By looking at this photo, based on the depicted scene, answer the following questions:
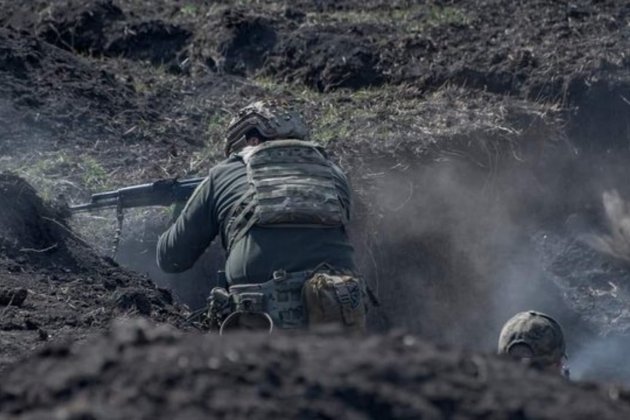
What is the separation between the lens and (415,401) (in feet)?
10.9

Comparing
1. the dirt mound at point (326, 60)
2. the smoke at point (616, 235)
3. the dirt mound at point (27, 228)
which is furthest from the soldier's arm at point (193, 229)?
the smoke at point (616, 235)

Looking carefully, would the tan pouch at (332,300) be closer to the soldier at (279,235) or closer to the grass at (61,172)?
the soldier at (279,235)

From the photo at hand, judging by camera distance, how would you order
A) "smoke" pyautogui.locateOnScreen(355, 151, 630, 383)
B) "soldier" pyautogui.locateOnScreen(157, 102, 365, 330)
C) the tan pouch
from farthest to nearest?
"smoke" pyautogui.locateOnScreen(355, 151, 630, 383) < "soldier" pyautogui.locateOnScreen(157, 102, 365, 330) < the tan pouch

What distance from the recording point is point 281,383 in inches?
132

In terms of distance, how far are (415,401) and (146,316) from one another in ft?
14.7

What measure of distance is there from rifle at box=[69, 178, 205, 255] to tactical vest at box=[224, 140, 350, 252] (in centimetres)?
80

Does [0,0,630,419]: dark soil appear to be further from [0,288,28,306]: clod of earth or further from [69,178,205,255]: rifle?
[69,178,205,255]: rifle

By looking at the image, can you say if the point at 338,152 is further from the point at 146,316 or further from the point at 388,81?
the point at 146,316

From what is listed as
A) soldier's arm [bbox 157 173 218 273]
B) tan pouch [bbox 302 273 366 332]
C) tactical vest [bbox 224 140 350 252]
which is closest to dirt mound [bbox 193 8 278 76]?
soldier's arm [bbox 157 173 218 273]

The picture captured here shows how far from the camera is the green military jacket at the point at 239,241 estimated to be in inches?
277

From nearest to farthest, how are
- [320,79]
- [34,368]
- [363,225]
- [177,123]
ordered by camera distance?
[34,368] < [363,225] < [177,123] < [320,79]

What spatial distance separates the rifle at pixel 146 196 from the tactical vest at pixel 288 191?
805 millimetres

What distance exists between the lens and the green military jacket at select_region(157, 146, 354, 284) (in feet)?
23.1

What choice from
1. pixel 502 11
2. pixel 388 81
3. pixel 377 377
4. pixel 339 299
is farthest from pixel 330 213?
pixel 502 11
